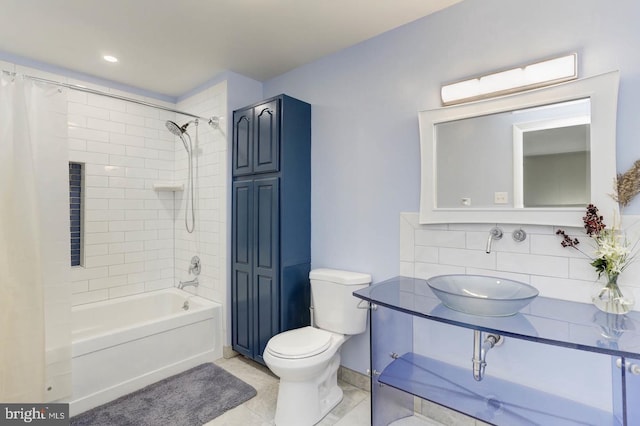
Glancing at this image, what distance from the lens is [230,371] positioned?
2611 millimetres

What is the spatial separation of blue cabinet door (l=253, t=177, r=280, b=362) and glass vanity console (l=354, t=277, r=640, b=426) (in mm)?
883

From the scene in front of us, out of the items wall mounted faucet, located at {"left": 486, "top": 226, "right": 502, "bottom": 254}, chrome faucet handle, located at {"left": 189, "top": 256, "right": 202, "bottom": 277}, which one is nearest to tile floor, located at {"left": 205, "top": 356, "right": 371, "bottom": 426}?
chrome faucet handle, located at {"left": 189, "top": 256, "right": 202, "bottom": 277}

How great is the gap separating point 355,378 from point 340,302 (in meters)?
0.66

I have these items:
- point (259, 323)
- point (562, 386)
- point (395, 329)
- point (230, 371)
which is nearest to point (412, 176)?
point (395, 329)

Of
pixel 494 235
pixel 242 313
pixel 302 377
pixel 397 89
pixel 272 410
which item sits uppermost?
pixel 397 89

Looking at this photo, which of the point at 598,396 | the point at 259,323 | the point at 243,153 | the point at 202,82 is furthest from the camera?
the point at 202,82

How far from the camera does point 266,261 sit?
2.52 meters

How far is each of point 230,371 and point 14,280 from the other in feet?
5.13

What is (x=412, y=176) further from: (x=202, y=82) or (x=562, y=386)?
(x=202, y=82)

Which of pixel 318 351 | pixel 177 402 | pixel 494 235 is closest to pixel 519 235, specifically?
pixel 494 235

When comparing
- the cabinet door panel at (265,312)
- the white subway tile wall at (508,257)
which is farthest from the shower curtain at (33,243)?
the white subway tile wall at (508,257)

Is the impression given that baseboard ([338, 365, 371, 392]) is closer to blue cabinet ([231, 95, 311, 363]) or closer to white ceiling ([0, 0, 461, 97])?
blue cabinet ([231, 95, 311, 363])

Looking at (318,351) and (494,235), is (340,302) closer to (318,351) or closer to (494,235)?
(318,351)

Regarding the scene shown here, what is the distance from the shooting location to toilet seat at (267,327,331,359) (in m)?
1.89
